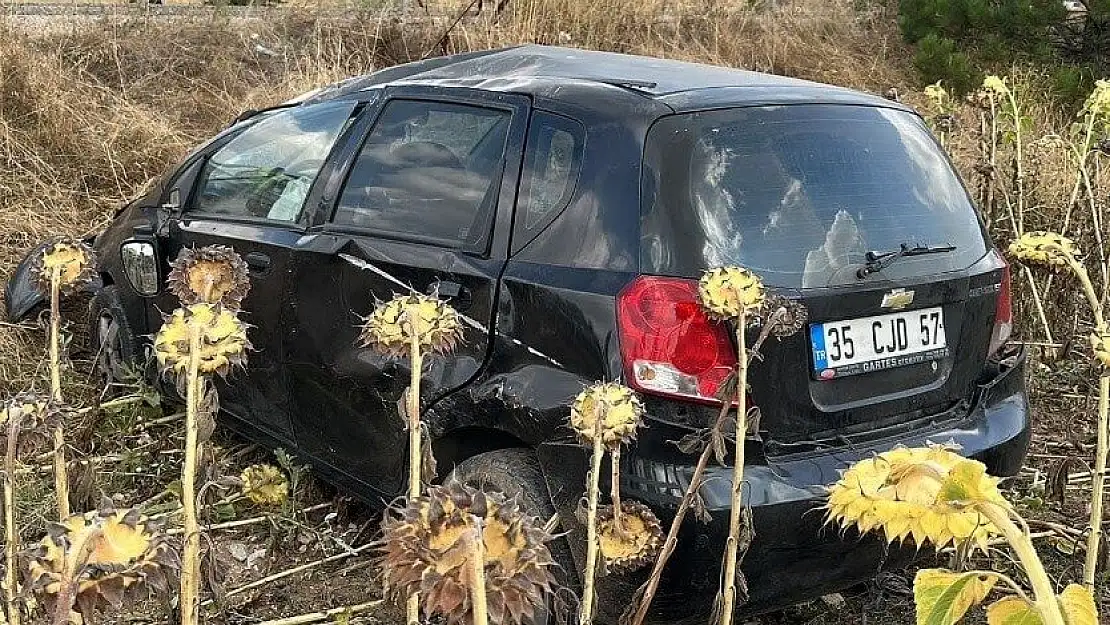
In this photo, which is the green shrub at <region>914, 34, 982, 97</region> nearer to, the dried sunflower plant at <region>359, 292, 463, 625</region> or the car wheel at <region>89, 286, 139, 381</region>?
the car wheel at <region>89, 286, 139, 381</region>

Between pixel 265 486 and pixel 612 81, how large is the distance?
1.69 metres

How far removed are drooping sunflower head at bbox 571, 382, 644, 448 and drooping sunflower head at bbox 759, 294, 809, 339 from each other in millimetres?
496

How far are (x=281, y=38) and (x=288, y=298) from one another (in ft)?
24.0

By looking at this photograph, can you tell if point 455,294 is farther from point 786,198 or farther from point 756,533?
point 756,533

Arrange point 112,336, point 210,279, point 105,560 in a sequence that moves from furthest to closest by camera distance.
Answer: point 112,336 → point 210,279 → point 105,560

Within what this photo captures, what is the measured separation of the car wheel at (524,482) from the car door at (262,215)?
0.98 metres

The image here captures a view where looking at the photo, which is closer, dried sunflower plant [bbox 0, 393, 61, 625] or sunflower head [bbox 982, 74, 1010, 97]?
dried sunflower plant [bbox 0, 393, 61, 625]

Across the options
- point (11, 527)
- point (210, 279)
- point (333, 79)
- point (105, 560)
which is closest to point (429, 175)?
point (210, 279)

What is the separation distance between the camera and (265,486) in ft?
11.0

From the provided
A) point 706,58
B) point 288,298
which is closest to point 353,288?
point 288,298

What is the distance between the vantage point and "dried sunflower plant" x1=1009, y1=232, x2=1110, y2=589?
7.05 ft

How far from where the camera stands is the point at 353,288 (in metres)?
3.05

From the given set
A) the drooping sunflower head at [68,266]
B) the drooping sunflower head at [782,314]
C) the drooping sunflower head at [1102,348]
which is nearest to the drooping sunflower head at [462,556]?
the drooping sunflower head at [68,266]

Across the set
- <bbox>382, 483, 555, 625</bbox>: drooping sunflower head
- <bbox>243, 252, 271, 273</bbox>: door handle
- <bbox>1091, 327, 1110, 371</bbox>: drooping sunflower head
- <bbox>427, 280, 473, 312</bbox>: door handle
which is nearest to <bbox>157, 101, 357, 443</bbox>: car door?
<bbox>243, 252, 271, 273</bbox>: door handle
